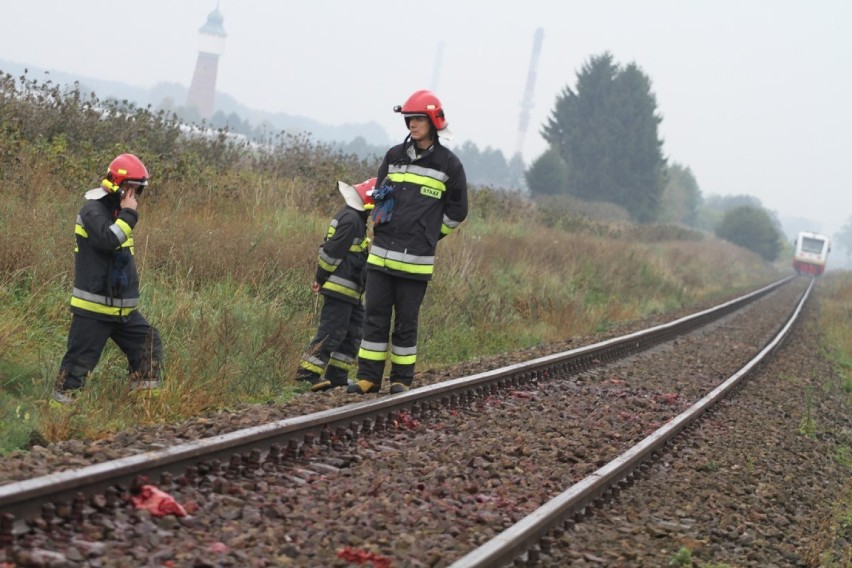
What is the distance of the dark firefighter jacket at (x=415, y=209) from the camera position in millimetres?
7922

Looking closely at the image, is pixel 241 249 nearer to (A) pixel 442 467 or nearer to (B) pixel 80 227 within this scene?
(B) pixel 80 227

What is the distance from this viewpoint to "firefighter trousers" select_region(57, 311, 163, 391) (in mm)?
7172

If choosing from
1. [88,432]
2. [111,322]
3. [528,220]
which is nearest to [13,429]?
[88,432]

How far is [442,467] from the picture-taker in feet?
20.4

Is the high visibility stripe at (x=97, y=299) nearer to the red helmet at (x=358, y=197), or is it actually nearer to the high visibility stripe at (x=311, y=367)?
the high visibility stripe at (x=311, y=367)

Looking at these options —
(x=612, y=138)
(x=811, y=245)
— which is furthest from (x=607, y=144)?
(x=811, y=245)

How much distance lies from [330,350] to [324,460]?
282cm

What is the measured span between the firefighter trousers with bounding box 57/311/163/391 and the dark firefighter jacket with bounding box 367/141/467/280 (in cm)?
175

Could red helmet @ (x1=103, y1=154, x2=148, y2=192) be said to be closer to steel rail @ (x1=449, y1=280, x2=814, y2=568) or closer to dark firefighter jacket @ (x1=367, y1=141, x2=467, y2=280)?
dark firefighter jacket @ (x1=367, y1=141, x2=467, y2=280)

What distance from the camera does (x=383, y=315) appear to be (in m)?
8.16

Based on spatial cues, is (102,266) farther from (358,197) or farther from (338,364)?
(338,364)

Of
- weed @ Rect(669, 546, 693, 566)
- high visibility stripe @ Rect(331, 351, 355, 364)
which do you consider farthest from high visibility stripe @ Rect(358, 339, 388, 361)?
weed @ Rect(669, 546, 693, 566)

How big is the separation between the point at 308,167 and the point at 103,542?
1323 cm

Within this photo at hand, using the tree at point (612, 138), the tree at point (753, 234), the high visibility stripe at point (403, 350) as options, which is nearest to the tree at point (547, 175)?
the tree at point (612, 138)
